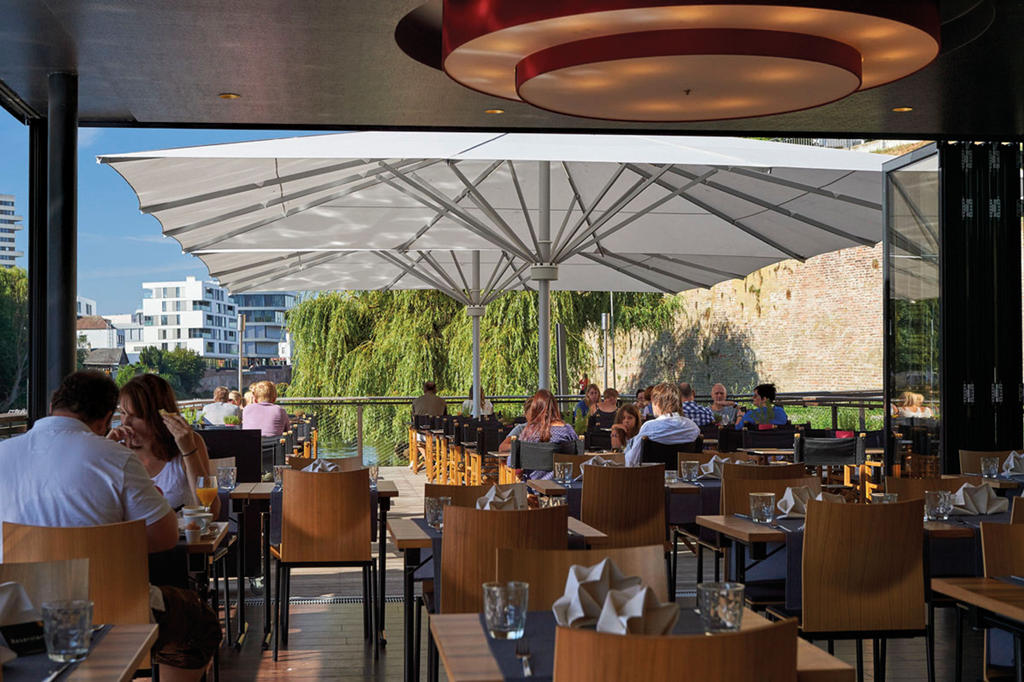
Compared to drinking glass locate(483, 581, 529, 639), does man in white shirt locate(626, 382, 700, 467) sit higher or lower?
higher

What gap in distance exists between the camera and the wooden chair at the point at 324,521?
18.2 ft

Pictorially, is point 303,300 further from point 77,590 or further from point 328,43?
point 77,590

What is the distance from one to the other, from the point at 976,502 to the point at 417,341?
17677mm

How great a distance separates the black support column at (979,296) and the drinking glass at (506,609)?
640 cm

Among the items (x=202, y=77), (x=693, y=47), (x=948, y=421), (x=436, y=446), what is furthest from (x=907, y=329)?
(x=436, y=446)

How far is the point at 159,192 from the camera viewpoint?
357 inches

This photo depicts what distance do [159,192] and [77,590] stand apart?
6.72 meters

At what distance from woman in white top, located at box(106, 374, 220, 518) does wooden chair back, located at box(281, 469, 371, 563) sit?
1.97 feet

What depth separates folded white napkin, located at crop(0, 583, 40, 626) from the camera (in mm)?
2645

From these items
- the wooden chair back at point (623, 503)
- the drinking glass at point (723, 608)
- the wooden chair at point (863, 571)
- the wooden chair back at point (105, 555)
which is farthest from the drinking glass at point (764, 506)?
the wooden chair back at point (105, 555)

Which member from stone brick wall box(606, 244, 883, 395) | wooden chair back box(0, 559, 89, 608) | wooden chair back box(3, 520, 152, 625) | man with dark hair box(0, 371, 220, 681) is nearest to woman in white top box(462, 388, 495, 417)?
man with dark hair box(0, 371, 220, 681)

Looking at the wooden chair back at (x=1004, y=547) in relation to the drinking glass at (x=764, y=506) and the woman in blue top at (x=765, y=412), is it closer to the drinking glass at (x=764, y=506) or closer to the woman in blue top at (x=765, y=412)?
the drinking glass at (x=764, y=506)

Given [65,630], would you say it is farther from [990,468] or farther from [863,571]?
[990,468]

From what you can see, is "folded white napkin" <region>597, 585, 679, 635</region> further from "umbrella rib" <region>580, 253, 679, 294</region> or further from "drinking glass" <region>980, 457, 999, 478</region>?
"umbrella rib" <region>580, 253, 679, 294</region>
